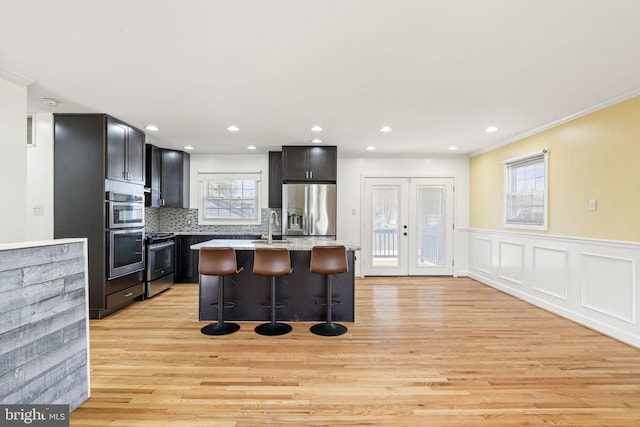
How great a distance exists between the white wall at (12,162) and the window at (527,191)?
6045 mm

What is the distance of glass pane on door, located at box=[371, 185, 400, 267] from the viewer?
21.4ft

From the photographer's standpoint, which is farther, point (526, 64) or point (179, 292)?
point (179, 292)

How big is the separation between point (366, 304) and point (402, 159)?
3275 mm

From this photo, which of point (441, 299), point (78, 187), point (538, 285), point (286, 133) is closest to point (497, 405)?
point (441, 299)

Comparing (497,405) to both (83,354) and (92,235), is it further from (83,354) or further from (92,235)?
(92,235)

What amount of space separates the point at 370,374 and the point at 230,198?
486cm

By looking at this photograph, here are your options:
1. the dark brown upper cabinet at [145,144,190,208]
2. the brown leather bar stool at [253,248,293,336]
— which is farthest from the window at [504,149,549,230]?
the dark brown upper cabinet at [145,144,190,208]

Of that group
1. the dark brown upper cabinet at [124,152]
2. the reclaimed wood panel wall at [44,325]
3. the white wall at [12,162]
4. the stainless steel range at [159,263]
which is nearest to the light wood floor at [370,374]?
the reclaimed wood panel wall at [44,325]

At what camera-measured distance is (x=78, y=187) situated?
3.88 meters

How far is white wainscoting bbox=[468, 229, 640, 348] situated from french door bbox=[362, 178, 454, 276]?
105 cm

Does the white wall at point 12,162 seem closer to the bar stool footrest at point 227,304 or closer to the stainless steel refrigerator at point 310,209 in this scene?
the bar stool footrest at point 227,304

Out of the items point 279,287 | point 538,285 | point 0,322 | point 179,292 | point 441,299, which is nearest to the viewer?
point 0,322

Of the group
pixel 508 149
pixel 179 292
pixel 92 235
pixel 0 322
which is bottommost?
pixel 179 292

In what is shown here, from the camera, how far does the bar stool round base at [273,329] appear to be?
3424 mm
